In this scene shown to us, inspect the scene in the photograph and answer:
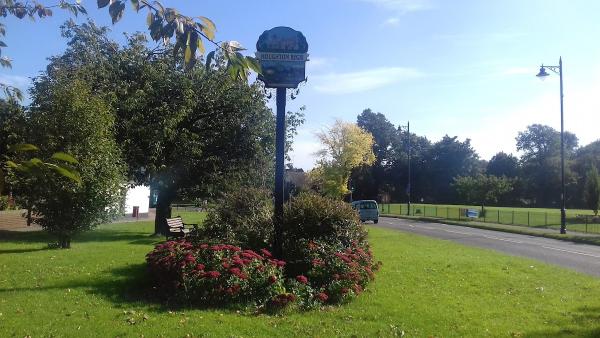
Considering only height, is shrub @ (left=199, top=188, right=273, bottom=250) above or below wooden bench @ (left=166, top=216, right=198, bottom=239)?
above

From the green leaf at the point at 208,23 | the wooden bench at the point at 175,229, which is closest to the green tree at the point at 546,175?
the wooden bench at the point at 175,229

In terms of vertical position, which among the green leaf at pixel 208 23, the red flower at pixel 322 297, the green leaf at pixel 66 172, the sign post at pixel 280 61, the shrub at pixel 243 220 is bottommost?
the red flower at pixel 322 297

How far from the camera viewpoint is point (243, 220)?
39.8 ft

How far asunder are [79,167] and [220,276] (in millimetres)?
8318

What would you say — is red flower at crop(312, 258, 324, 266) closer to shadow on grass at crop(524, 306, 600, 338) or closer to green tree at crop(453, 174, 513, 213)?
shadow on grass at crop(524, 306, 600, 338)

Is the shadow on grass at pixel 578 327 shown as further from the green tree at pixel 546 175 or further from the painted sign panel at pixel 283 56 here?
the green tree at pixel 546 175

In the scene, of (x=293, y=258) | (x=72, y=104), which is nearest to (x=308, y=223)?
(x=293, y=258)

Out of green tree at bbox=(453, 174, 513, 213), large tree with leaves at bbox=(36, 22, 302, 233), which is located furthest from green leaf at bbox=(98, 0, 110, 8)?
green tree at bbox=(453, 174, 513, 213)

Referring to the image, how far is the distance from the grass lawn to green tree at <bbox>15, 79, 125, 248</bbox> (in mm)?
2498

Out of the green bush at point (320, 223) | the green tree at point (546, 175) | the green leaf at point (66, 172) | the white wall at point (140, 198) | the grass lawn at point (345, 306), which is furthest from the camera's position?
the green tree at point (546, 175)

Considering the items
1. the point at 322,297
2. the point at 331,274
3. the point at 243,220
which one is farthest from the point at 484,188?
the point at 322,297

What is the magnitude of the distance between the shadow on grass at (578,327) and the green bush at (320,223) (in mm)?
4387

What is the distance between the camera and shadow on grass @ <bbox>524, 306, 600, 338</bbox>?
7.11 meters

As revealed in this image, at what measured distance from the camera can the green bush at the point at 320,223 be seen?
11.4 meters
